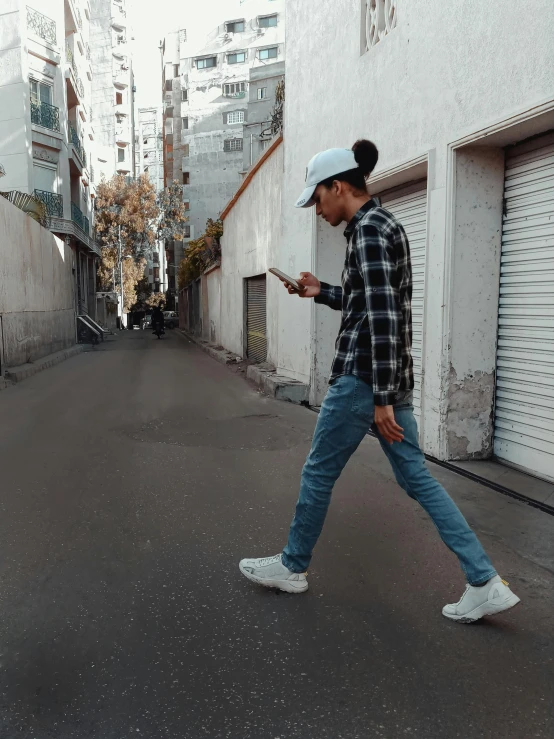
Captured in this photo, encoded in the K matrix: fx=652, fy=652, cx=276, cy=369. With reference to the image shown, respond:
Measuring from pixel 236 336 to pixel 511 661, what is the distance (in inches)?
632

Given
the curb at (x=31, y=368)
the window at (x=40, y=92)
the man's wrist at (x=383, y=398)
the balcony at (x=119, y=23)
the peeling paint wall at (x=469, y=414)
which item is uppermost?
the balcony at (x=119, y=23)

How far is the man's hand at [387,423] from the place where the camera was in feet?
8.62

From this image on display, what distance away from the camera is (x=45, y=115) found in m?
30.0

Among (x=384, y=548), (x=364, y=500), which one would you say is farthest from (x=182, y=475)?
(x=384, y=548)

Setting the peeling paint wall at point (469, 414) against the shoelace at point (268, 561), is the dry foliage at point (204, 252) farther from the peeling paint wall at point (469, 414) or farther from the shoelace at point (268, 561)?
the shoelace at point (268, 561)

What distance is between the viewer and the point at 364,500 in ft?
15.1

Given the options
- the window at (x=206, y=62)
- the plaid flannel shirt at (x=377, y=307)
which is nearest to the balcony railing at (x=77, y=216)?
the plaid flannel shirt at (x=377, y=307)

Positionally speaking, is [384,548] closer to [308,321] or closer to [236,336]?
[308,321]

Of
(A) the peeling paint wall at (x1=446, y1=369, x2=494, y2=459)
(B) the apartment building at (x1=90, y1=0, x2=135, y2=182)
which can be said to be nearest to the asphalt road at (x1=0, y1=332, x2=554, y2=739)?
(A) the peeling paint wall at (x1=446, y1=369, x2=494, y2=459)

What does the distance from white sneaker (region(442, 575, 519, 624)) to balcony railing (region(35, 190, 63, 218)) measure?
101 ft

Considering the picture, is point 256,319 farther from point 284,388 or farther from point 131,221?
point 131,221

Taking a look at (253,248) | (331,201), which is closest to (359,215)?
(331,201)

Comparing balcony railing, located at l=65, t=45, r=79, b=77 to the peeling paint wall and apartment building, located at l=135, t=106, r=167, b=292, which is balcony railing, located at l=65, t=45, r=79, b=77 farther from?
apartment building, located at l=135, t=106, r=167, b=292

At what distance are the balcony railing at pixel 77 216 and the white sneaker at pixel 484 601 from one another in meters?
33.0
